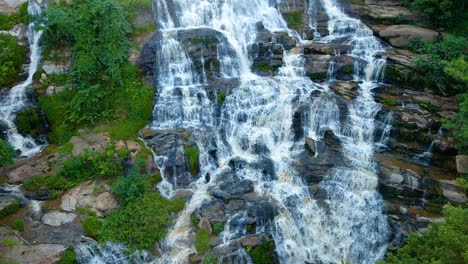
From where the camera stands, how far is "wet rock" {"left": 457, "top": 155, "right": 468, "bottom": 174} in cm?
1179

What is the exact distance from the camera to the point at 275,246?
1129 centimetres

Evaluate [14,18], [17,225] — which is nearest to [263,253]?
[17,225]

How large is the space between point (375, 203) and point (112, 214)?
9603mm

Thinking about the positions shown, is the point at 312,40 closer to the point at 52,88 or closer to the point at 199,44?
the point at 199,44

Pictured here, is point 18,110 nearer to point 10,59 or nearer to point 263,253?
point 10,59

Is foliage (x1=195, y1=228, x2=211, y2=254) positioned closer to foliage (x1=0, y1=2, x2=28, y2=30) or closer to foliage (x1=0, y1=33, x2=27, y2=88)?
foliage (x1=0, y1=33, x2=27, y2=88)

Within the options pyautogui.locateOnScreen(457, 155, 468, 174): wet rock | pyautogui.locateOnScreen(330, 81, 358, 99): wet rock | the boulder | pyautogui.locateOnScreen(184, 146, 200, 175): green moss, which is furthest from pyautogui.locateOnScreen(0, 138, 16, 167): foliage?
the boulder

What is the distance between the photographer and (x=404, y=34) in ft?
58.0

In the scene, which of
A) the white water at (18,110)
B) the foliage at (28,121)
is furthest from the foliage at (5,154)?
the foliage at (28,121)

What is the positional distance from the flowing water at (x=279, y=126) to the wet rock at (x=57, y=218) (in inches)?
64.2

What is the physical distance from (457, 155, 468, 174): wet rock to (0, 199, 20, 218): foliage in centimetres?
1591

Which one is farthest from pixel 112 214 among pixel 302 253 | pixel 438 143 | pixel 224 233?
pixel 438 143

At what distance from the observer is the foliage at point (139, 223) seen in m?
10.9

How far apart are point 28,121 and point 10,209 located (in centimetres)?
438
